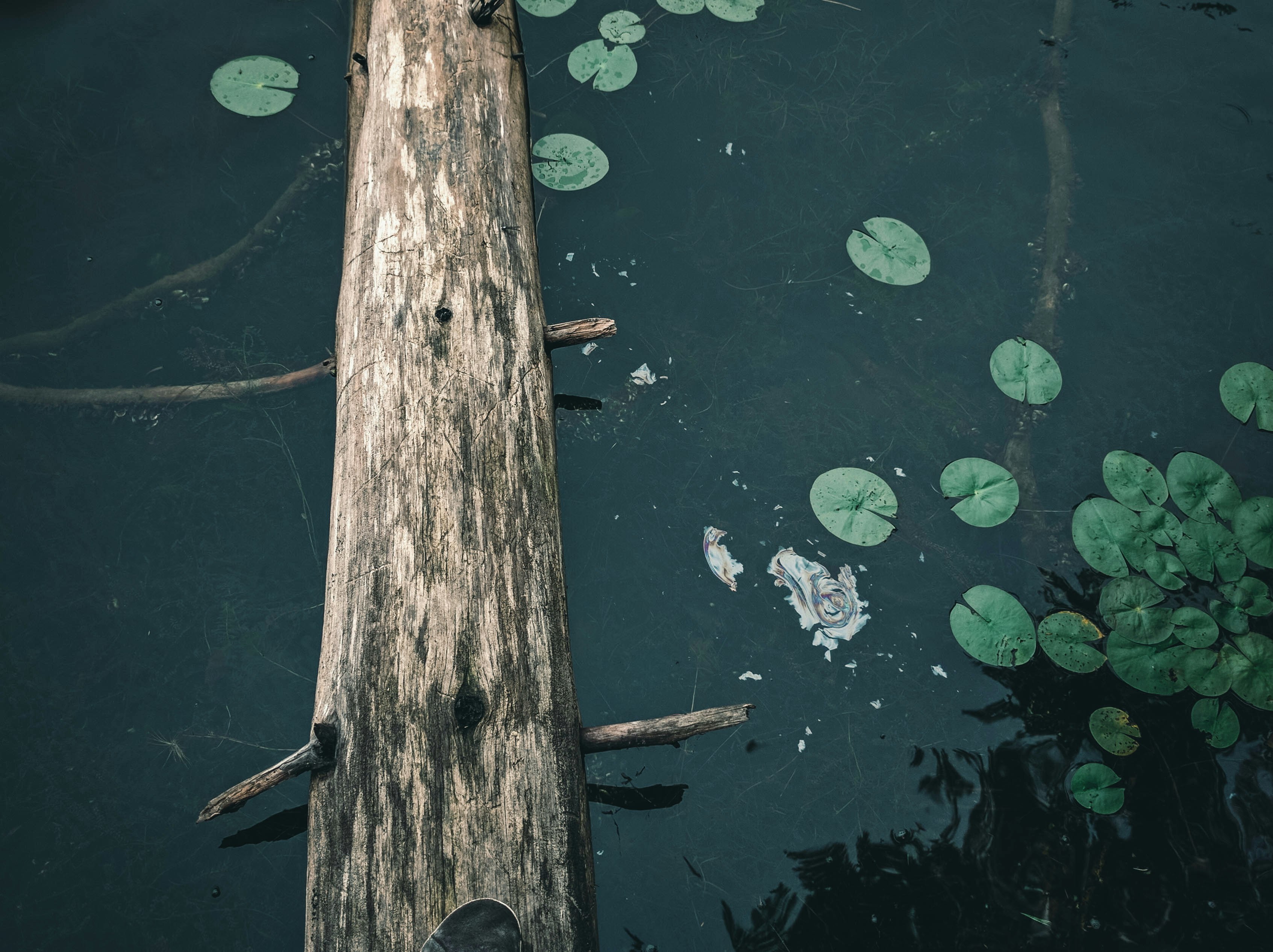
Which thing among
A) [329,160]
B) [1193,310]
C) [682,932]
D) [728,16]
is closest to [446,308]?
[329,160]

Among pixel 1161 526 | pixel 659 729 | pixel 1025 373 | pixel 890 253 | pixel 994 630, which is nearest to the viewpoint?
pixel 659 729

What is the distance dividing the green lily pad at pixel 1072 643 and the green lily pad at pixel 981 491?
0.35 m

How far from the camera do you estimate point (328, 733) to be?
1.57 m

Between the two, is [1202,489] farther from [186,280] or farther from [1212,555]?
[186,280]

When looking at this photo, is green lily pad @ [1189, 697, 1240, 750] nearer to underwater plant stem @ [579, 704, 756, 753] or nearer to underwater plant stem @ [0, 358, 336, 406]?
underwater plant stem @ [579, 704, 756, 753]

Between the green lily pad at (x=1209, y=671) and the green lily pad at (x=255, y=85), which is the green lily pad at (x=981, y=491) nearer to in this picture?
the green lily pad at (x=1209, y=671)

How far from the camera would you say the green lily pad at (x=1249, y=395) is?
2545mm

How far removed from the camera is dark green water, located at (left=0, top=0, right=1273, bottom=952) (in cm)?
207

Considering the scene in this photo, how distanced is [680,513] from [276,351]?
4.76ft

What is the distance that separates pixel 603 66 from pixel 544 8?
0.37m

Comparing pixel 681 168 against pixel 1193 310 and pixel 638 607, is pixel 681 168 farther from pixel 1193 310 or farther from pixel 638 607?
pixel 1193 310

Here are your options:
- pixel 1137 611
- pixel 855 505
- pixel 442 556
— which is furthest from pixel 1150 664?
pixel 442 556

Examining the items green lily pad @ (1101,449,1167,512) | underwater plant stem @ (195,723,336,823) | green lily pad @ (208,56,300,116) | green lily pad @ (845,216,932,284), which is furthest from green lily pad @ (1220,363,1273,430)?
green lily pad @ (208,56,300,116)

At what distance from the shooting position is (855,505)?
Result: 2377 mm
